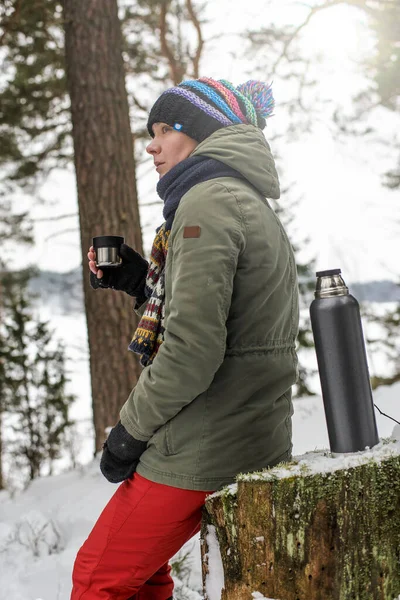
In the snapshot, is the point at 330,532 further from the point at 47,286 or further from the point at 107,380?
the point at 47,286

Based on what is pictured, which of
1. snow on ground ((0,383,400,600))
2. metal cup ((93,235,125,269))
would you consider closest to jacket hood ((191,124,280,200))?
metal cup ((93,235,125,269))

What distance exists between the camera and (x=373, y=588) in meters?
1.92

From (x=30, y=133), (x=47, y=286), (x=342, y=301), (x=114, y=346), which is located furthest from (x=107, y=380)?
(x=47, y=286)

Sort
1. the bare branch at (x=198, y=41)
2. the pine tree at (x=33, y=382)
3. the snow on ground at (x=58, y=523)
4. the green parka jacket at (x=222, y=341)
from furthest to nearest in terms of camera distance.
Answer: the pine tree at (x=33, y=382), the bare branch at (x=198, y=41), the snow on ground at (x=58, y=523), the green parka jacket at (x=222, y=341)

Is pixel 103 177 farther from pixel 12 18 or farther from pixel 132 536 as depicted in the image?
pixel 132 536

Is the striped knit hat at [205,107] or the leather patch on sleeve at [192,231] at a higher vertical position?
the striped knit hat at [205,107]

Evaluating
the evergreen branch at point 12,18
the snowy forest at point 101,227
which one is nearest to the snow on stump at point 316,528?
the snowy forest at point 101,227

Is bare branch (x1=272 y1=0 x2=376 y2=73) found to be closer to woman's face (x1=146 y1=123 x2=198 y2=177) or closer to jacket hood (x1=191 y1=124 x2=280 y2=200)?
woman's face (x1=146 y1=123 x2=198 y2=177)

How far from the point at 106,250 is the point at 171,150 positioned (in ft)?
Result: 1.55

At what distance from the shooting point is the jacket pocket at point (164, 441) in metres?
1.96

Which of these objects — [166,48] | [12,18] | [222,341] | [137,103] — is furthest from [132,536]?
[166,48]

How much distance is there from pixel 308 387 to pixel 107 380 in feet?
35.7

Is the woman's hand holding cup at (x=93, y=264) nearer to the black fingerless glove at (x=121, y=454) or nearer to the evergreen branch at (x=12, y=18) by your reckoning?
the black fingerless glove at (x=121, y=454)

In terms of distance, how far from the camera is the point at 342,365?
195cm
